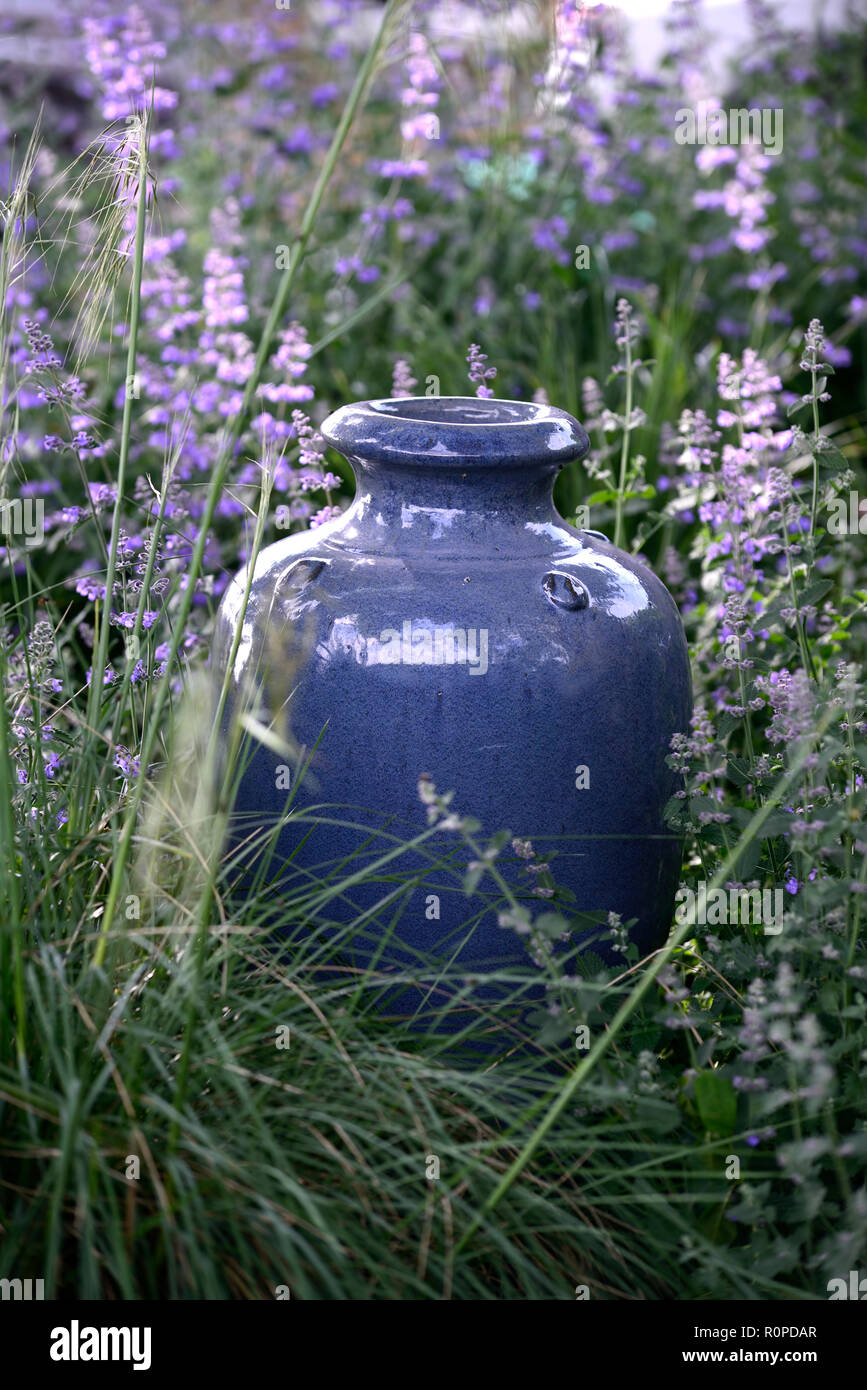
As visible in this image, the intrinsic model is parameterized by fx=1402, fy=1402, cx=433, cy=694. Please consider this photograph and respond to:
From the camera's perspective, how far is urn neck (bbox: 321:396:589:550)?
2.01 meters

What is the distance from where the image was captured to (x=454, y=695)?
1.95m

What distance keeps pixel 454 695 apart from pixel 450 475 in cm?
33

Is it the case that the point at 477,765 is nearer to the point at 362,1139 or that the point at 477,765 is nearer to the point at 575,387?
the point at 362,1139

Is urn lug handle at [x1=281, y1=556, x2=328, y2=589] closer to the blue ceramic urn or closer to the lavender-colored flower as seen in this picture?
the blue ceramic urn

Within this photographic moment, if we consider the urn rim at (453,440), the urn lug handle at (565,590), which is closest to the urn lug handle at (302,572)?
the urn rim at (453,440)

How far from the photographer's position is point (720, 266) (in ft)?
17.4

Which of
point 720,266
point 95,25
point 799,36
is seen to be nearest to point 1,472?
point 95,25

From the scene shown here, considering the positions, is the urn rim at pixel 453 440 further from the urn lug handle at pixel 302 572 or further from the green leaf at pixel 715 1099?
the green leaf at pixel 715 1099

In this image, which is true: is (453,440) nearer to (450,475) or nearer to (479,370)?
(450,475)

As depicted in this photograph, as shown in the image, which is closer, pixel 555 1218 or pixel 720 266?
pixel 555 1218

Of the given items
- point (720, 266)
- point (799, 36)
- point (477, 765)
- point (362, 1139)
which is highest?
point (799, 36)

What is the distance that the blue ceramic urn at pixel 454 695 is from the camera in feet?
6.41

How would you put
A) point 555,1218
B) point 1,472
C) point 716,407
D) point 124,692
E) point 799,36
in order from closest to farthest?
1. point 555,1218
2. point 1,472
3. point 124,692
4. point 716,407
5. point 799,36
